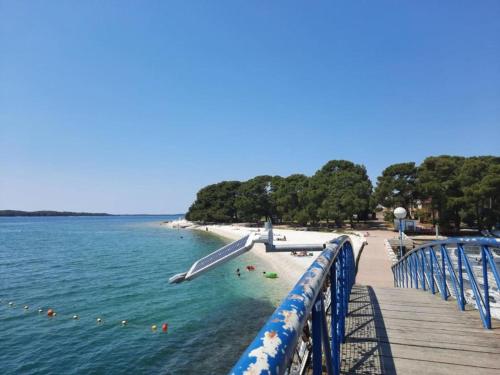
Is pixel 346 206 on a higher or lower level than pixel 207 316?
higher

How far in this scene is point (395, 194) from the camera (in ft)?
143

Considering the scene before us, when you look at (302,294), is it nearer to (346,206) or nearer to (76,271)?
(76,271)

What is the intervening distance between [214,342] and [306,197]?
46.3 m

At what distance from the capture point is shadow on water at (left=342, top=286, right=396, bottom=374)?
3018 mm

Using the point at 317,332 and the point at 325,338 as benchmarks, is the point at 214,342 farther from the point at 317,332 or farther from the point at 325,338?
the point at 317,332

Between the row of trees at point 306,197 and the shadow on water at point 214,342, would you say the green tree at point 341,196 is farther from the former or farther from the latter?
the shadow on water at point 214,342

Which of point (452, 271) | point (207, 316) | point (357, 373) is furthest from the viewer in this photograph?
point (207, 316)

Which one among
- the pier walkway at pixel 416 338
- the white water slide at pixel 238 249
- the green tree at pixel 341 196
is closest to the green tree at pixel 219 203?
the green tree at pixel 341 196

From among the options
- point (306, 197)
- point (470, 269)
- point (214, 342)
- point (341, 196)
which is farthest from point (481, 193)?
point (470, 269)

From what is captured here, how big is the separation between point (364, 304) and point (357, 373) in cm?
263

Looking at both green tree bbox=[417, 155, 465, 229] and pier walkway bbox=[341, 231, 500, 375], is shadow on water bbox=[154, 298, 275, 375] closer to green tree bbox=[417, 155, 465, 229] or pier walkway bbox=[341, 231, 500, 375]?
pier walkway bbox=[341, 231, 500, 375]

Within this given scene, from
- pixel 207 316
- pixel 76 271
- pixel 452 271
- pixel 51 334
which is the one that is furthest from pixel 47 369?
pixel 76 271

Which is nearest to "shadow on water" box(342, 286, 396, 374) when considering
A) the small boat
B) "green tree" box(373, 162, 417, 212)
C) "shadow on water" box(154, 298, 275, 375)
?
"shadow on water" box(154, 298, 275, 375)

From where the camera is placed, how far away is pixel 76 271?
28.1 metres
